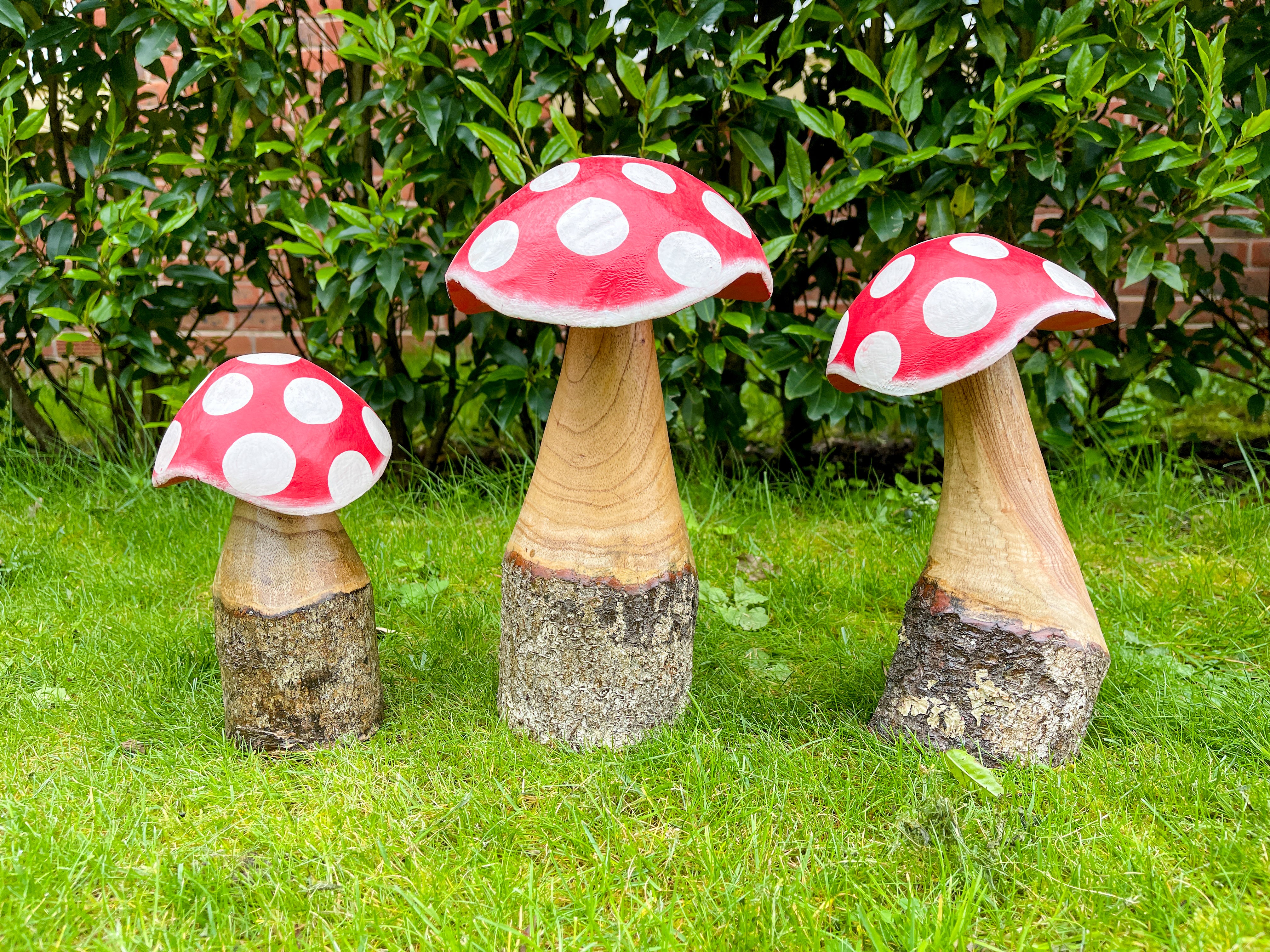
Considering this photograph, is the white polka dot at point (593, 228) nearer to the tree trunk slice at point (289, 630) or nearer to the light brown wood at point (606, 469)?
the light brown wood at point (606, 469)

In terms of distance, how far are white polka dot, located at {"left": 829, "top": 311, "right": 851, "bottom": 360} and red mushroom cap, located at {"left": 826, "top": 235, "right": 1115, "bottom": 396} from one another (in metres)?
0.02

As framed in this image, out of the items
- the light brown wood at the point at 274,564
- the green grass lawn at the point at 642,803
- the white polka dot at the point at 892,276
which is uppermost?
the white polka dot at the point at 892,276

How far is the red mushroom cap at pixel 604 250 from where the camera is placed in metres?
1.58

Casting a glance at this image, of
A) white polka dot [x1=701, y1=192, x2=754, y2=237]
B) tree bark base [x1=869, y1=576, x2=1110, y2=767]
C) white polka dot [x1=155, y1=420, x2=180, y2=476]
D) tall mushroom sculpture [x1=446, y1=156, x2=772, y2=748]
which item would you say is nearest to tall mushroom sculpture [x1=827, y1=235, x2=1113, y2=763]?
tree bark base [x1=869, y1=576, x2=1110, y2=767]

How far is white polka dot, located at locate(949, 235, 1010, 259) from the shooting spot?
5.47 feet

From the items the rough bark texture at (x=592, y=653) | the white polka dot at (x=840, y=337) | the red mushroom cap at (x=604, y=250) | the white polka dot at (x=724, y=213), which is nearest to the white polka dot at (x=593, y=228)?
the red mushroom cap at (x=604, y=250)

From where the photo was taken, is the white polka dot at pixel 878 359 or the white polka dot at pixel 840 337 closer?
the white polka dot at pixel 878 359

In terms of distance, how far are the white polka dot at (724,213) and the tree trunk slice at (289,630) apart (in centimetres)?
97

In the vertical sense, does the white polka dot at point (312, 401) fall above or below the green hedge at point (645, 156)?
below

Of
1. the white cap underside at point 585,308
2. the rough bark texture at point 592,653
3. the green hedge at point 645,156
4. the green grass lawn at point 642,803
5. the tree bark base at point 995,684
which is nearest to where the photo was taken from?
the green grass lawn at point 642,803

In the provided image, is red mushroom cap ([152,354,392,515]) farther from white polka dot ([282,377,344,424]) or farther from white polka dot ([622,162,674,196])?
white polka dot ([622,162,674,196])

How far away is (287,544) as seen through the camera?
6.15ft

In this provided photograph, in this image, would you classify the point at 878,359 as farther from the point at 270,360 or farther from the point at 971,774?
the point at 270,360

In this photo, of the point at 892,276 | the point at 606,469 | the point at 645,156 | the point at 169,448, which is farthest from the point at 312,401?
the point at 645,156
